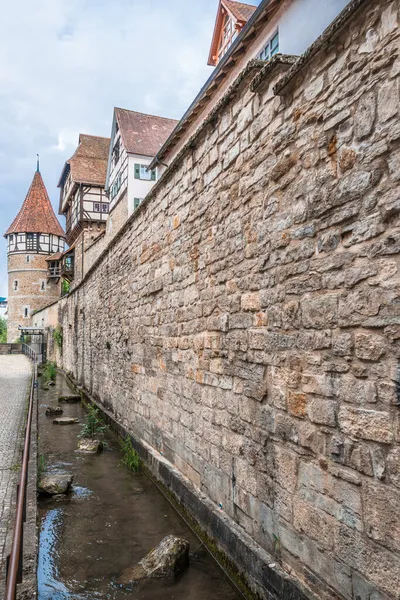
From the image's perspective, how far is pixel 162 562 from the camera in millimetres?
4047

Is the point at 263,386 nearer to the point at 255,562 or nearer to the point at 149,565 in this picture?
the point at 255,562

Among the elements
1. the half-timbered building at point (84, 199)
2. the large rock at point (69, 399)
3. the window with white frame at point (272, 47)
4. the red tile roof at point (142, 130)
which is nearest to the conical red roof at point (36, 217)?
the half-timbered building at point (84, 199)

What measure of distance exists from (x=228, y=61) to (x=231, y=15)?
3900mm

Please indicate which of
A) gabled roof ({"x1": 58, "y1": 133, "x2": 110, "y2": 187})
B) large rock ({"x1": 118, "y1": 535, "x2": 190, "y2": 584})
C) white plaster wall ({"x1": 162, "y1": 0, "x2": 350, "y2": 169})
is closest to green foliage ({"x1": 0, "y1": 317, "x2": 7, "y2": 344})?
gabled roof ({"x1": 58, "y1": 133, "x2": 110, "y2": 187})

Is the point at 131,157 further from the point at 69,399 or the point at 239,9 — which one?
the point at 69,399

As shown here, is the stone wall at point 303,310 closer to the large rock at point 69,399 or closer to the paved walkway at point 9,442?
the paved walkway at point 9,442

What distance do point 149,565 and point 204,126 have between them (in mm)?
4195

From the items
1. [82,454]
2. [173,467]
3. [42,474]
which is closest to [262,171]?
[173,467]

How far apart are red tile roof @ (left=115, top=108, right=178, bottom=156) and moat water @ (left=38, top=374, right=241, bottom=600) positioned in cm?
1622

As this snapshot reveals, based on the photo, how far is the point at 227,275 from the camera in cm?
434

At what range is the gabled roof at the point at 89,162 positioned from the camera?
3026 cm

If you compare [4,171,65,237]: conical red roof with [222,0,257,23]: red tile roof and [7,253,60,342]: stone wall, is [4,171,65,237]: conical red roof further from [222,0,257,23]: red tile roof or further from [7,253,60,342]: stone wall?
[222,0,257,23]: red tile roof

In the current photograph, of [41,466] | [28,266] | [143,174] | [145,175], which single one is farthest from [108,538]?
[28,266]

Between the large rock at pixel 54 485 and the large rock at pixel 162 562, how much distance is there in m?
2.24
